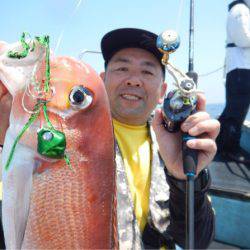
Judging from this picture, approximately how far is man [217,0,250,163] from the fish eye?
404 centimetres

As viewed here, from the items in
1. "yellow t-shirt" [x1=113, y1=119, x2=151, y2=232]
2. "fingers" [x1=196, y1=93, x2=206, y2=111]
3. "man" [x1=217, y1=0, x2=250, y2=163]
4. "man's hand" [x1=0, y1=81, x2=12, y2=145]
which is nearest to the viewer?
"man's hand" [x1=0, y1=81, x2=12, y2=145]

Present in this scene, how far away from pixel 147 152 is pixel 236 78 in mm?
3187

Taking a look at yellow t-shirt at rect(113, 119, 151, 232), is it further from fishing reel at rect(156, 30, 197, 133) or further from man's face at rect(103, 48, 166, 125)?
fishing reel at rect(156, 30, 197, 133)

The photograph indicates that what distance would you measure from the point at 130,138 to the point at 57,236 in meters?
1.29

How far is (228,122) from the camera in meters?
5.48

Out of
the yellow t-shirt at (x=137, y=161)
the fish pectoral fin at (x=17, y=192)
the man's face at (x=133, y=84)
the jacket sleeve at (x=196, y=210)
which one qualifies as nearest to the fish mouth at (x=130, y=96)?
the man's face at (x=133, y=84)

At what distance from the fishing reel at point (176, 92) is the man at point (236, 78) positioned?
338 cm

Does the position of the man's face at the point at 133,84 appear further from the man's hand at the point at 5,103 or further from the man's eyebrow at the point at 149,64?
the man's hand at the point at 5,103

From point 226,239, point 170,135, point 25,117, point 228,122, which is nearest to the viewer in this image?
point 25,117

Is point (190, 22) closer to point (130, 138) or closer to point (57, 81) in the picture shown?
point (130, 138)

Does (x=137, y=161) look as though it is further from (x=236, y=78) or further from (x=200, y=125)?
(x=236, y=78)

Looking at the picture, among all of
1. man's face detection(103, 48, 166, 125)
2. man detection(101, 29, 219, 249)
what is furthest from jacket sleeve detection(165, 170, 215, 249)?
man's face detection(103, 48, 166, 125)

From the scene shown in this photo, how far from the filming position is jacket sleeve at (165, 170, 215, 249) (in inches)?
81.6

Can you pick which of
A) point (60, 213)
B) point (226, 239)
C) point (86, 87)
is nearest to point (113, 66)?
point (86, 87)
